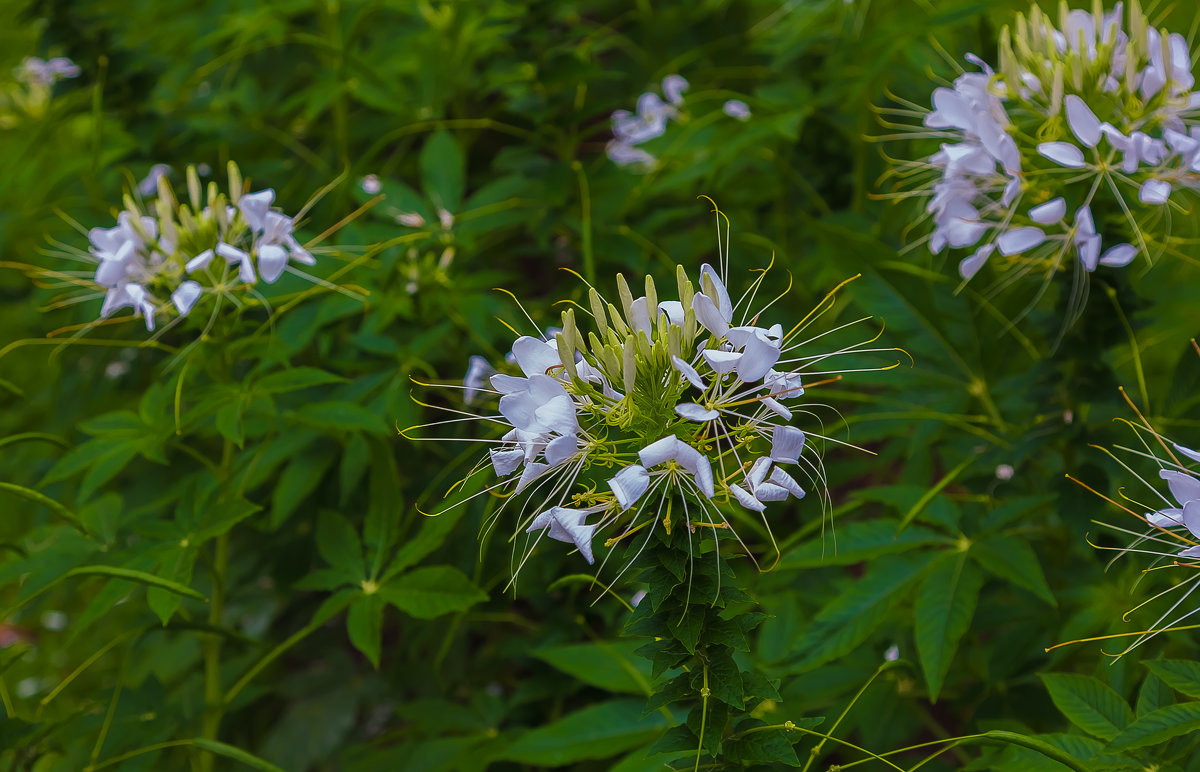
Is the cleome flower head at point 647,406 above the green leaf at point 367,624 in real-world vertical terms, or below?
above

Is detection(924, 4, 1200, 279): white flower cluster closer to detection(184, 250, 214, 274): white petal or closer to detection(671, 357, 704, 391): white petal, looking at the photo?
detection(671, 357, 704, 391): white petal

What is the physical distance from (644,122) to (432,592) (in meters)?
1.26

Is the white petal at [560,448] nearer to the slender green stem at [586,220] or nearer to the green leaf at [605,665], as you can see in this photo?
the green leaf at [605,665]

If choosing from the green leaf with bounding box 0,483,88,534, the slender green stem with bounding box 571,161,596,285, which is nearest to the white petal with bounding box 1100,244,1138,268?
the slender green stem with bounding box 571,161,596,285

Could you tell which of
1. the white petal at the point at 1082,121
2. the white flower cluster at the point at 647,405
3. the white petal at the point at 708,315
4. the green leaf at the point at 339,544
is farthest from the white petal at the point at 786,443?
the green leaf at the point at 339,544

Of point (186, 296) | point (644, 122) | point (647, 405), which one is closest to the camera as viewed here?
point (647, 405)

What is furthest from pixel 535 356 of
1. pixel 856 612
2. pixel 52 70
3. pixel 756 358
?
pixel 52 70

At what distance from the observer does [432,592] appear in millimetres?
1286

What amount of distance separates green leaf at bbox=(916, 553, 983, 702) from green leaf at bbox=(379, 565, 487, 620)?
58 cm

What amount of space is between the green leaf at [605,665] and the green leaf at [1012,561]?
51cm

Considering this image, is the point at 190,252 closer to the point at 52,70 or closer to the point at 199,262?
the point at 199,262

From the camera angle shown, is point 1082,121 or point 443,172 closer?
point 1082,121

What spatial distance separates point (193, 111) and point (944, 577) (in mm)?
1968

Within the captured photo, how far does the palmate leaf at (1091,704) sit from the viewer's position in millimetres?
976
